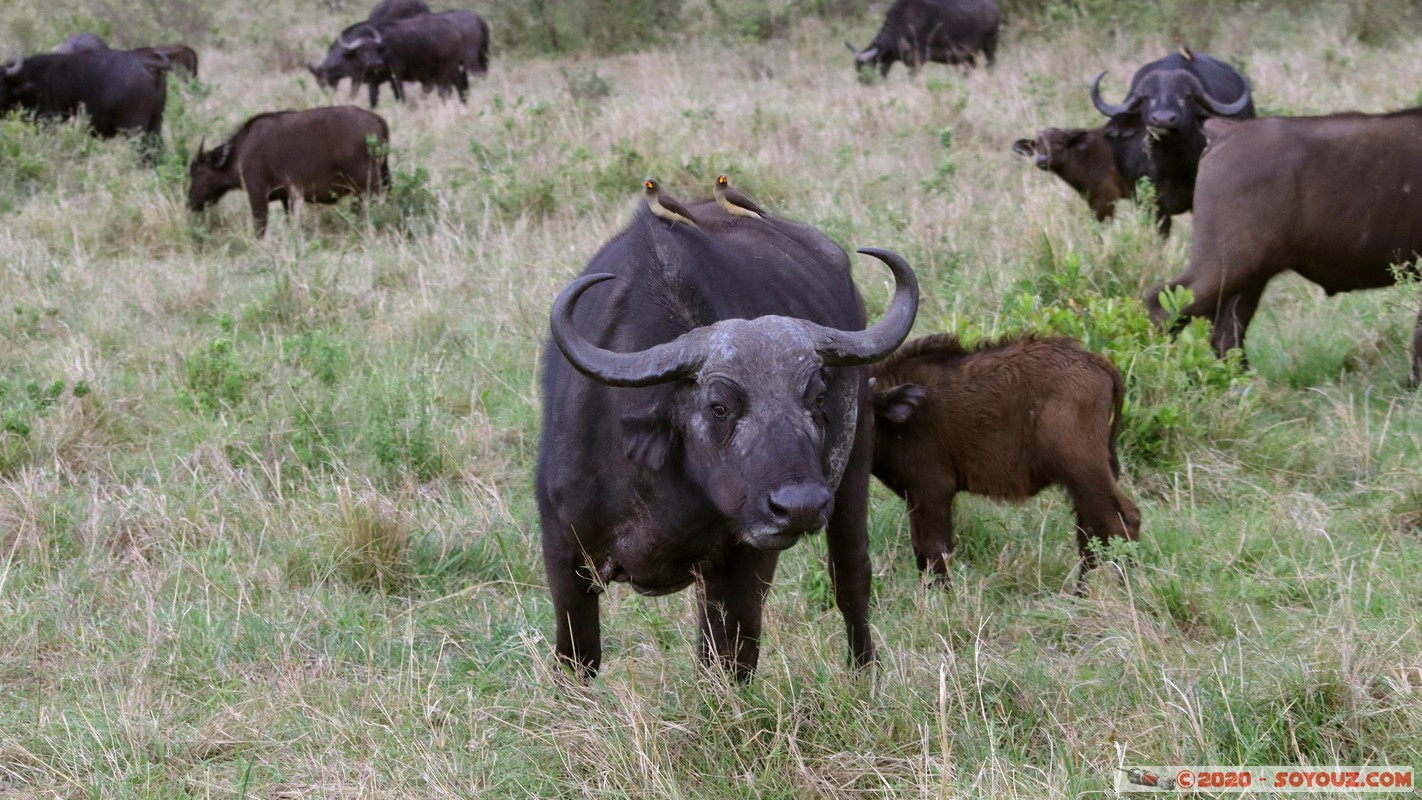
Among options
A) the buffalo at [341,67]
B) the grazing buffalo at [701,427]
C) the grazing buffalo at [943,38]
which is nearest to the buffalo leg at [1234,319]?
the grazing buffalo at [701,427]

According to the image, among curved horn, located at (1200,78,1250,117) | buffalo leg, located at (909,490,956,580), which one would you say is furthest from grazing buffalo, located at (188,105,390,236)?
buffalo leg, located at (909,490,956,580)

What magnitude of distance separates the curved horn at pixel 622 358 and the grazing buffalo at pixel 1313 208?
3.67 meters

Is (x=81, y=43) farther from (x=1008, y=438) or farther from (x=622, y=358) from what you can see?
(x=622, y=358)

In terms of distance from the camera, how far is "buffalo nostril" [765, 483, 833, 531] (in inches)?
118

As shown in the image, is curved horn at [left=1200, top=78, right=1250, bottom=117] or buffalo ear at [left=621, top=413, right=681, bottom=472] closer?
buffalo ear at [left=621, top=413, right=681, bottom=472]

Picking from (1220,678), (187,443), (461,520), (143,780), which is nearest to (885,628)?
(1220,678)

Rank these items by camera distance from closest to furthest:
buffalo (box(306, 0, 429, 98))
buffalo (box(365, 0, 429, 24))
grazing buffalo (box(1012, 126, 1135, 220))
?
grazing buffalo (box(1012, 126, 1135, 220)) < buffalo (box(306, 0, 429, 98)) < buffalo (box(365, 0, 429, 24))

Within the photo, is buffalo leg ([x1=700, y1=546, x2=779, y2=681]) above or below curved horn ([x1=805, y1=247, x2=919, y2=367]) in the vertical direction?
below

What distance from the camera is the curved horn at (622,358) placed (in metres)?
3.19

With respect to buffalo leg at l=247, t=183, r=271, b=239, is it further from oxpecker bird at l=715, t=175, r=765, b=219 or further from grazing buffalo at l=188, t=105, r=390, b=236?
oxpecker bird at l=715, t=175, r=765, b=219

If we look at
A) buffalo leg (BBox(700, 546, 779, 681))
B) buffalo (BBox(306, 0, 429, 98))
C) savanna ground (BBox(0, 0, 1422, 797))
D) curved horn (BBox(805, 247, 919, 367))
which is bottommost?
buffalo (BBox(306, 0, 429, 98))

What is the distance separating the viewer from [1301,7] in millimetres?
18188

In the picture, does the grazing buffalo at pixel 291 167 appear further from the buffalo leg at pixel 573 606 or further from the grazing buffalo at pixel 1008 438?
the buffalo leg at pixel 573 606

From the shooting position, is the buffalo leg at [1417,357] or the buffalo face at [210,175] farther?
the buffalo face at [210,175]
